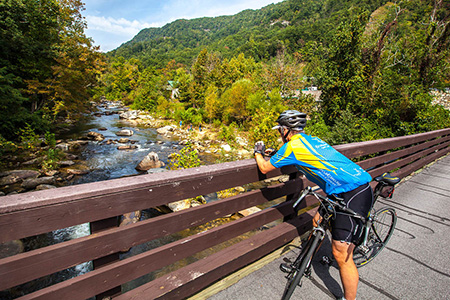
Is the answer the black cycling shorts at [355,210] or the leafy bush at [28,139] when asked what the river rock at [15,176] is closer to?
the leafy bush at [28,139]

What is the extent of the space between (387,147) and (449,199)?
221 centimetres

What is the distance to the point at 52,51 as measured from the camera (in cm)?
1817

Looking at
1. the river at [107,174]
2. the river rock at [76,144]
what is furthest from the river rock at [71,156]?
the river rock at [76,144]

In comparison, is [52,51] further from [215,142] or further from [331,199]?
[331,199]

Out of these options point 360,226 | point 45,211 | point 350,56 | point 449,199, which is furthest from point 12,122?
point 350,56

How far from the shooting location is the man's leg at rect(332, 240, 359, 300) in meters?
2.17

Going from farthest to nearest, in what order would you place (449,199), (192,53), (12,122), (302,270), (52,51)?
(192,53) → (52,51) → (12,122) → (449,199) → (302,270)

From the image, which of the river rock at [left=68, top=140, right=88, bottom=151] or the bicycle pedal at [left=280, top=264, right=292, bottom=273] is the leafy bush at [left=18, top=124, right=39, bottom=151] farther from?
the bicycle pedal at [left=280, top=264, right=292, bottom=273]

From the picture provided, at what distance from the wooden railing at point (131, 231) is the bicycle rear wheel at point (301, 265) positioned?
18.9 inches

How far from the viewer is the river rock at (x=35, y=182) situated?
33.8 ft

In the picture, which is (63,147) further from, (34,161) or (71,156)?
(34,161)

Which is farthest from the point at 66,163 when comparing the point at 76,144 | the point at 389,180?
the point at 389,180

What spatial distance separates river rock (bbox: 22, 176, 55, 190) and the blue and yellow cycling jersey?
12.3 meters

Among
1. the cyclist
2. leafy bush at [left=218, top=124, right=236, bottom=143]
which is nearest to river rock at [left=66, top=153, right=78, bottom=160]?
leafy bush at [left=218, top=124, right=236, bottom=143]
